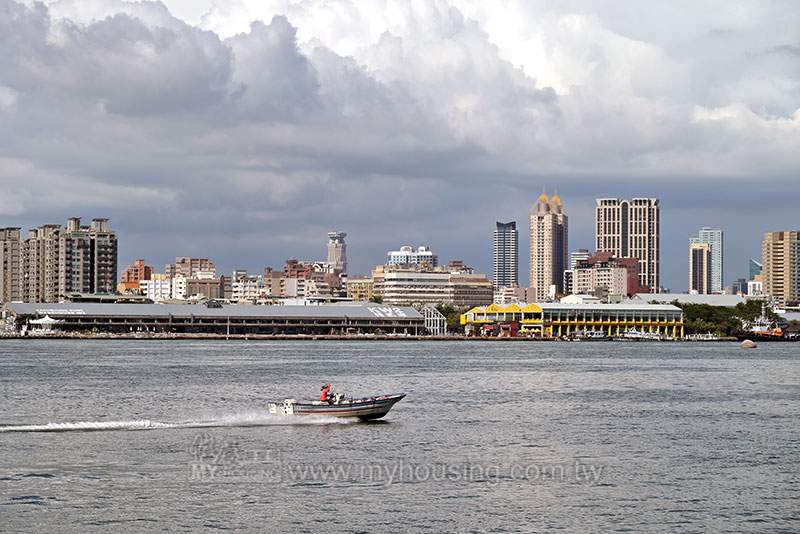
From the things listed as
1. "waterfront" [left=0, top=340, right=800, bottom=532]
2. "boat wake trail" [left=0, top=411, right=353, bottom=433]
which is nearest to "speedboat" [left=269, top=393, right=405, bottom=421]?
"boat wake trail" [left=0, top=411, right=353, bottom=433]

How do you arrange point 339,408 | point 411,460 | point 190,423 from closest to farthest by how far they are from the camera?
1. point 411,460
2. point 190,423
3. point 339,408

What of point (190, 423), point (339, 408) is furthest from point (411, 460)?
point (190, 423)

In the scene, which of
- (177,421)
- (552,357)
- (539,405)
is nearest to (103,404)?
(177,421)

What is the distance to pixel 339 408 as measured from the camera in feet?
197

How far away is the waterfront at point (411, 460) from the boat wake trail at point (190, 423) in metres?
0.14

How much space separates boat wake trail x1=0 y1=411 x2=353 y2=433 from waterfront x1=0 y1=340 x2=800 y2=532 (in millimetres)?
143

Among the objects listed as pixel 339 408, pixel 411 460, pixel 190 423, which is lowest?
pixel 411 460

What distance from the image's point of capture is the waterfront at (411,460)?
3781 cm

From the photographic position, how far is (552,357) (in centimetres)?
14925

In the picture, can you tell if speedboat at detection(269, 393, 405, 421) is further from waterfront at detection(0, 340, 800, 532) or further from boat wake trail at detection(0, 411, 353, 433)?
waterfront at detection(0, 340, 800, 532)

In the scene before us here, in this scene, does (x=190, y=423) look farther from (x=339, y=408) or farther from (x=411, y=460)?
(x=411, y=460)

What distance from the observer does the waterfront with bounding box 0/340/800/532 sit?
37.8 metres

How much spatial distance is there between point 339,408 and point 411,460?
12.4m

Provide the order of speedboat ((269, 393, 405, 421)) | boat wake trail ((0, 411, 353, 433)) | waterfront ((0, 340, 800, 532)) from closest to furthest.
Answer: waterfront ((0, 340, 800, 532)) → boat wake trail ((0, 411, 353, 433)) → speedboat ((269, 393, 405, 421))
